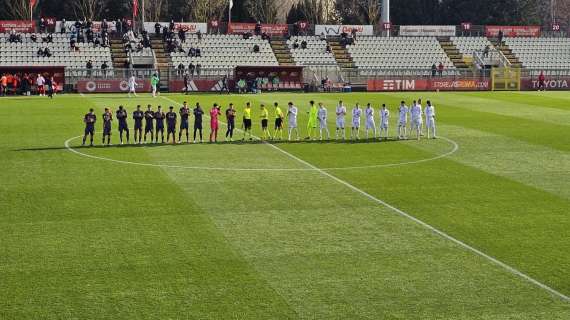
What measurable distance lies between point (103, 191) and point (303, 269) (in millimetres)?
9495

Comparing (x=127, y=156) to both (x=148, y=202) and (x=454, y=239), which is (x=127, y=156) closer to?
(x=148, y=202)

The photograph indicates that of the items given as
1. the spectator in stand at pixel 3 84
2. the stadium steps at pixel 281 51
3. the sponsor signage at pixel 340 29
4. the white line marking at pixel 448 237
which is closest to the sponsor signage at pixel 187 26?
the stadium steps at pixel 281 51

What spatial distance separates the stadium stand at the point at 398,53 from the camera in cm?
7838

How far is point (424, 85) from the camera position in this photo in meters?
70.8

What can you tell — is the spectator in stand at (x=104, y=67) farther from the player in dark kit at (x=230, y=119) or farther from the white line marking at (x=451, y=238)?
the white line marking at (x=451, y=238)

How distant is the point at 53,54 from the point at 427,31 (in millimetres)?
36978

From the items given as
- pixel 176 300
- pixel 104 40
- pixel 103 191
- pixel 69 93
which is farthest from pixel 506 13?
pixel 176 300

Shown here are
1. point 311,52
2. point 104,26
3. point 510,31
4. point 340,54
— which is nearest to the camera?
point 104,26

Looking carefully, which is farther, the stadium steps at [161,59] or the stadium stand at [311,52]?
the stadium stand at [311,52]

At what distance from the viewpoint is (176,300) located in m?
14.2

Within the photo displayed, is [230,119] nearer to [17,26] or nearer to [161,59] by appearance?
[161,59]

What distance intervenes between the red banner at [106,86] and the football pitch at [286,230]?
2967 cm

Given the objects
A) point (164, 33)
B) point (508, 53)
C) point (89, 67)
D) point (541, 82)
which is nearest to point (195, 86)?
point (89, 67)

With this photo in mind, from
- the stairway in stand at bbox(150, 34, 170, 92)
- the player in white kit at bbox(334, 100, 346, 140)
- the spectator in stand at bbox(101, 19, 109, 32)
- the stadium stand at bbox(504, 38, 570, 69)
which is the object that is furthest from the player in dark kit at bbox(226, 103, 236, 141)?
the stadium stand at bbox(504, 38, 570, 69)
